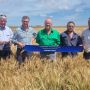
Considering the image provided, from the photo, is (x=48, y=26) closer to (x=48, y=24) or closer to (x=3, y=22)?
(x=48, y=24)

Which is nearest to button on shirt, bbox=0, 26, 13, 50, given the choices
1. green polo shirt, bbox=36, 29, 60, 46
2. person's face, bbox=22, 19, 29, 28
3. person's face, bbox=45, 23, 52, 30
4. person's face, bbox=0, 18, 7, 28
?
person's face, bbox=0, 18, 7, 28

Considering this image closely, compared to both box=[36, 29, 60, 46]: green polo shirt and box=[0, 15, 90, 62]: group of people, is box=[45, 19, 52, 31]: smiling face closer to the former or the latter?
box=[0, 15, 90, 62]: group of people

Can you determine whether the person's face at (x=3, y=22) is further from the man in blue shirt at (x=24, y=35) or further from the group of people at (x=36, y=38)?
the man in blue shirt at (x=24, y=35)

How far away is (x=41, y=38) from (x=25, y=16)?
2.48ft

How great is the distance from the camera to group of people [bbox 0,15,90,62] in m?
9.13

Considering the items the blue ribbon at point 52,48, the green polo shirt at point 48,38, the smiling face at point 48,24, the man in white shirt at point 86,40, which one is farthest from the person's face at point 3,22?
the man in white shirt at point 86,40

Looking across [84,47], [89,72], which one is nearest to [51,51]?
[84,47]

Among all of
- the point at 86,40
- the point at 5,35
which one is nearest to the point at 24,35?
the point at 5,35

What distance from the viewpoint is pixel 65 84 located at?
600 centimetres

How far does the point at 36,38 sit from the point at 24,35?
0.37m

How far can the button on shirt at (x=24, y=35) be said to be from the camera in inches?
362

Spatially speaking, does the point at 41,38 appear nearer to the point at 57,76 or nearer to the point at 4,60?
the point at 4,60

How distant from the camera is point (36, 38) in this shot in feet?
30.7

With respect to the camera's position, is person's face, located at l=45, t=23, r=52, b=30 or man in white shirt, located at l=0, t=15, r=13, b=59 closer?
person's face, located at l=45, t=23, r=52, b=30
